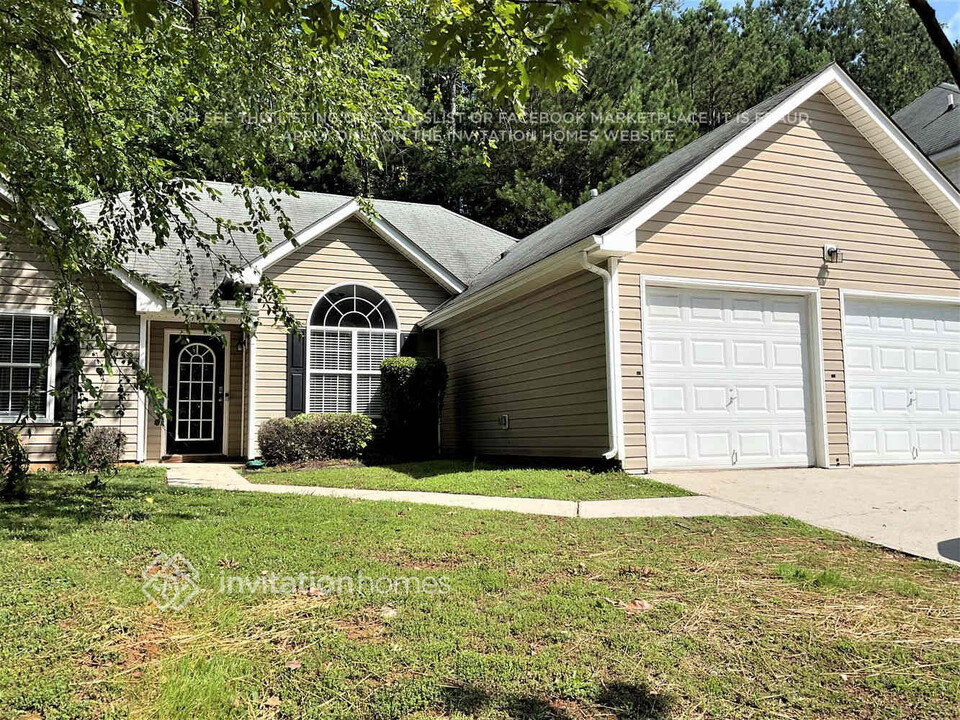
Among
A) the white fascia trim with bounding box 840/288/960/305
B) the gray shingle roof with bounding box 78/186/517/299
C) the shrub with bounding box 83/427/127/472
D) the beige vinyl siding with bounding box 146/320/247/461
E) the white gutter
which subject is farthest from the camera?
the white gutter

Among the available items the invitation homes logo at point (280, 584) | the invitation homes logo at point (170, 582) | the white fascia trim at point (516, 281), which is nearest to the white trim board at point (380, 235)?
the white fascia trim at point (516, 281)

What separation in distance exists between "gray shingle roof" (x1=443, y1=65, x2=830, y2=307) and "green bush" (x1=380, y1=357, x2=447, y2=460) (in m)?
1.36

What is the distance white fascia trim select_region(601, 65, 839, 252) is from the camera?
8398 mm

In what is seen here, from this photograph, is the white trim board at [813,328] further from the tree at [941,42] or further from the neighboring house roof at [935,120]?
the neighboring house roof at [935,120]

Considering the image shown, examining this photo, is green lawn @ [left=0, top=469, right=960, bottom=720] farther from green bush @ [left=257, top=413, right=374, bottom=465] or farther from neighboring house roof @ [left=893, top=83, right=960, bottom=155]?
neighboring house roof @ [left=893, top=83, right=960, bottom=155]

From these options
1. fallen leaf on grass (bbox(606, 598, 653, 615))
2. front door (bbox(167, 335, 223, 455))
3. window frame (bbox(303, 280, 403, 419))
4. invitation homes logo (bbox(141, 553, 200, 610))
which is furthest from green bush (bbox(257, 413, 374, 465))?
fallen leaf on grass (bbox(606, 598, 653, 615))

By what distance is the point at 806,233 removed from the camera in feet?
31.9

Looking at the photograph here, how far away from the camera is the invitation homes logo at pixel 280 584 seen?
408 centimetres

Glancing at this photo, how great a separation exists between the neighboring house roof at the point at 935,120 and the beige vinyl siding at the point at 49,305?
17.5 m

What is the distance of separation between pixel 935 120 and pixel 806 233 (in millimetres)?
12398

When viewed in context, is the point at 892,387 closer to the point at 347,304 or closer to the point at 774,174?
the point at 774,174

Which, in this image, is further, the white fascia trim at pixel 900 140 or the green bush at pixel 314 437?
the green bush at pixel 314 437

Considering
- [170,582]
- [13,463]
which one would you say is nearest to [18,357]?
[13,463]

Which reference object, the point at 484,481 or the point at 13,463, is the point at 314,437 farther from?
the point at 13,463
